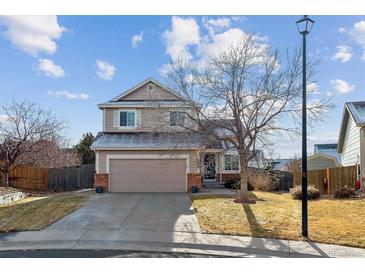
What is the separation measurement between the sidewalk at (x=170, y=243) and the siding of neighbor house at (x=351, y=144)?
43.3ft

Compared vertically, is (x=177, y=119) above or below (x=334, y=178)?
above

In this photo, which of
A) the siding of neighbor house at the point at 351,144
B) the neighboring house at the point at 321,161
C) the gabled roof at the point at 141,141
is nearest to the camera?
the gabled roof at the point at 141,141

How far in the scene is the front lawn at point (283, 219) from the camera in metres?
9.83

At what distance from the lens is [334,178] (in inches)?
798

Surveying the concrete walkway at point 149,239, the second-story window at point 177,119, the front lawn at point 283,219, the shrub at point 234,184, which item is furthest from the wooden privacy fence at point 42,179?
the front lawn at point 283,219

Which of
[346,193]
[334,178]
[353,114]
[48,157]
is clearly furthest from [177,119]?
[48,157]

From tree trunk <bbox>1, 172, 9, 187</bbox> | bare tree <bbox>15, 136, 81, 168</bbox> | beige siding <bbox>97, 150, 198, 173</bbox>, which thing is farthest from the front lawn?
bare tree <bbox>15, 136, 81, 168</bbox>

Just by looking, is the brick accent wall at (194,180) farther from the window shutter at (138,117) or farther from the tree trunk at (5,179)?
the tree trunk at (5,179)

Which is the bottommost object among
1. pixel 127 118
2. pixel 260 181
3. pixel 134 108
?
pixel 260 181

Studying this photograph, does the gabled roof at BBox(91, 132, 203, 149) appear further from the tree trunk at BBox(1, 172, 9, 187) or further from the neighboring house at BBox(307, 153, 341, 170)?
the neighboring house at BBox(307, 153, 341, 170)

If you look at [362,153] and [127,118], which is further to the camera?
[127,118]

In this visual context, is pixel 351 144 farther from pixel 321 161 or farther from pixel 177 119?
pixel 321 161

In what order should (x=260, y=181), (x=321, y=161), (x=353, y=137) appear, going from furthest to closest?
1. (x=321, y=161)
2. (x=260, y=181)
3. (x=353, y=137)

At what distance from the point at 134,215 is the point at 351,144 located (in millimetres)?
15673
